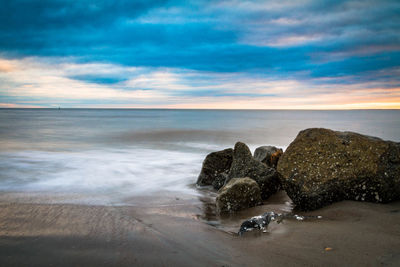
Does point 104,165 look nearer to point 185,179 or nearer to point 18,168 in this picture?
point 18,168

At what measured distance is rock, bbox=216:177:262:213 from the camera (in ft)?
16.0

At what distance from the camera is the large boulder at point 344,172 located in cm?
428

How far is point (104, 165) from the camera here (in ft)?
35.1

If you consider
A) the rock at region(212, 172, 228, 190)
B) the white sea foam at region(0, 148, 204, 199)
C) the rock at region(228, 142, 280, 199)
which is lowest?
the white sea foam at region(0, 148, 204, 199)

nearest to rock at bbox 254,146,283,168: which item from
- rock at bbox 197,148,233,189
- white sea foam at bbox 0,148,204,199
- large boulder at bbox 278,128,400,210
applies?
rock at bbox 197,148,233,189

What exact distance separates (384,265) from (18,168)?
33.7 feet

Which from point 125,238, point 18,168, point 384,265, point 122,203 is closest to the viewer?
point 384,265

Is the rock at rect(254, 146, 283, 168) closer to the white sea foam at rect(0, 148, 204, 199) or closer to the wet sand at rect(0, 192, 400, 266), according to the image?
the white sea foam at rect(0, 148, 204, 199)

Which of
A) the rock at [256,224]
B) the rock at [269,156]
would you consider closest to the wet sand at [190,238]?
the rock at [256,224]

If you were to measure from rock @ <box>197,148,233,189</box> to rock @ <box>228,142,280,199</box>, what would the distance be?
988mm

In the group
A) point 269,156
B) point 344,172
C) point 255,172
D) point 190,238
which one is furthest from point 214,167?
point 190,238

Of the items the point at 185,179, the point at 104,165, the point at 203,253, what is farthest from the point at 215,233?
the point at 104,165

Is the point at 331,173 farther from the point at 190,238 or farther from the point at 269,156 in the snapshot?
the point at 269,156

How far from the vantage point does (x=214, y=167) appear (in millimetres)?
7465
